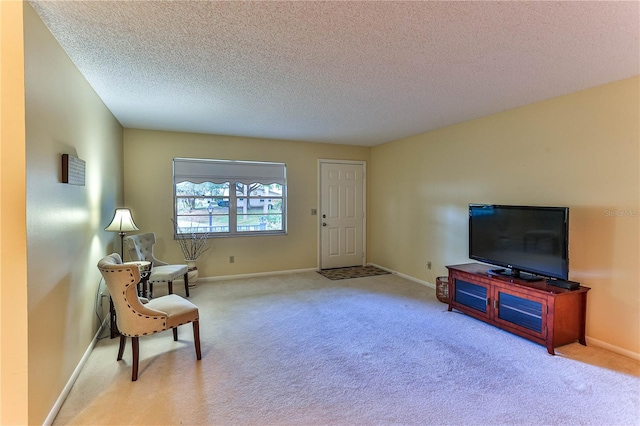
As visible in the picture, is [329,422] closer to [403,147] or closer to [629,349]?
[629,349]

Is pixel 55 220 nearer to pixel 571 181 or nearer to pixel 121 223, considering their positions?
pixel 121 223

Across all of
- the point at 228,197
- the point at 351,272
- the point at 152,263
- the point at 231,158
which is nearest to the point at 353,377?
the point at 152,263

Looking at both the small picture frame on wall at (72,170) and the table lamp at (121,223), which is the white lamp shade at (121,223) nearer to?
the table lamp at (121,223)

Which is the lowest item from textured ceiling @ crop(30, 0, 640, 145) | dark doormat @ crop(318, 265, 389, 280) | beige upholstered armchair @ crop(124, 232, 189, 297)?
dark doormat @ crop(318, 265, 389, 280)

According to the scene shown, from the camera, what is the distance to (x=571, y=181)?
10.1 feet

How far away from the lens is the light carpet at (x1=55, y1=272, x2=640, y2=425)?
6.43 ft

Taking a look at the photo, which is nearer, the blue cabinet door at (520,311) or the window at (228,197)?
the blue cabinet door at (520,311)

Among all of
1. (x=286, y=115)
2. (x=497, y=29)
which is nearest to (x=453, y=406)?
(x=497, y=29)

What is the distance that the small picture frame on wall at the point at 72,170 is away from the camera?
7.18ft

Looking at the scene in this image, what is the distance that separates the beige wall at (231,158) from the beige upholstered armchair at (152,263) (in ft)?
2.06

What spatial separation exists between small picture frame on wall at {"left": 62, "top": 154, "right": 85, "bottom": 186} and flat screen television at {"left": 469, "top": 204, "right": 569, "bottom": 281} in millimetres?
3941

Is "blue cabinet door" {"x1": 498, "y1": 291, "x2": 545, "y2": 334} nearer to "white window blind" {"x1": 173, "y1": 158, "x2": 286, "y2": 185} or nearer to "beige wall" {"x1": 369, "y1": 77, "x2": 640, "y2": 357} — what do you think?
"beige wall" {"x1": 369, "y1": 77, "x2": 640, "y2": 357}

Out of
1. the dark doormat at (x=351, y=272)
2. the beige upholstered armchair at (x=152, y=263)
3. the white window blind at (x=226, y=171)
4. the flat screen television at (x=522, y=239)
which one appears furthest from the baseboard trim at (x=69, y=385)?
the flat screen television at (x=522, y=239)

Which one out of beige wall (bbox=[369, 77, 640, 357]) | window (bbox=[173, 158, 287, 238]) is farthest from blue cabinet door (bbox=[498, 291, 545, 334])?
window (bbox=[173, 158, 287, 238])
